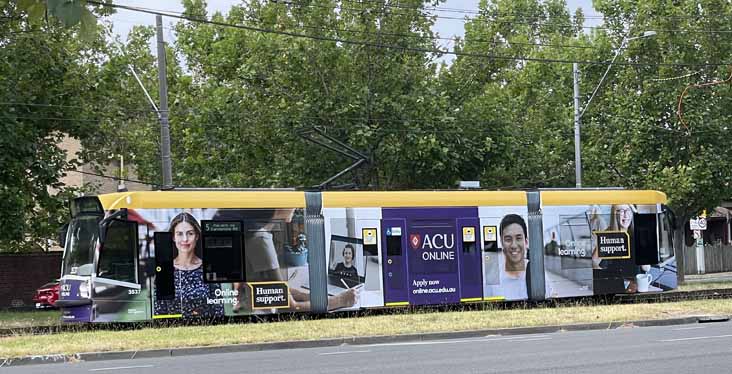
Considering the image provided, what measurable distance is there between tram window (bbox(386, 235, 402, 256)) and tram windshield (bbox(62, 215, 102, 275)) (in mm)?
6442

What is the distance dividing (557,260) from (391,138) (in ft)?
31.4

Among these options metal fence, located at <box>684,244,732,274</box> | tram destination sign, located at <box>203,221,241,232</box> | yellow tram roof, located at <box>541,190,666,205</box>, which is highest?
yellow tram roof, located at <box>541,190,666,205</box>

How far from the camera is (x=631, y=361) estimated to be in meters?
12.0

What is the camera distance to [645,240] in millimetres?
24875

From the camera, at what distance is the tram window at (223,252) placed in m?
20.4

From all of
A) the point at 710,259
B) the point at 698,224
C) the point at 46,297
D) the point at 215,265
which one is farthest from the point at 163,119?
the point at 710,259

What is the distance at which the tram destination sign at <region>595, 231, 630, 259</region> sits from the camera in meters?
24.3

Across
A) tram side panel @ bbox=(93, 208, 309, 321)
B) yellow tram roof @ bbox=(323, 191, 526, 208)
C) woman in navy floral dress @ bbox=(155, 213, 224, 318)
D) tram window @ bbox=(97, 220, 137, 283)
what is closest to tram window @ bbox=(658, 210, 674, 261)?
yellow tram roof @ bbox=(323, 191, 526, 208)

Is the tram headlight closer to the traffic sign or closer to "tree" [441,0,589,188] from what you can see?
"tree" [441,0,589,188]

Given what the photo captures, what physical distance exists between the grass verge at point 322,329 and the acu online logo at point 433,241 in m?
2.45

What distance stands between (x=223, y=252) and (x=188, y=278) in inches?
37.1

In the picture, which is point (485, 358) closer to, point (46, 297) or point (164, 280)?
point (164, 280)

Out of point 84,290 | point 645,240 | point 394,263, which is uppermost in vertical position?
point 645,240

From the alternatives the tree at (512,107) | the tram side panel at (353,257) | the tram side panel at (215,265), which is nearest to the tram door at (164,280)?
the tram side panel at (215,265)
